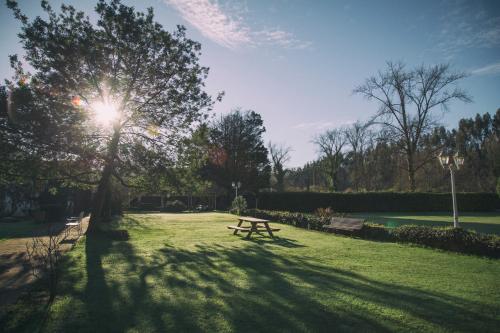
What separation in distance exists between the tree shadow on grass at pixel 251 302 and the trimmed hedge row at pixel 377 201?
29506 millimetres

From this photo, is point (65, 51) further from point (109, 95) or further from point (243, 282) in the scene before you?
point (243, 282)

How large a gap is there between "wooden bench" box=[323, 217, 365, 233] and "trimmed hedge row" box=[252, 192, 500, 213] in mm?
21098

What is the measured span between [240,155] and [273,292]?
45606 mm

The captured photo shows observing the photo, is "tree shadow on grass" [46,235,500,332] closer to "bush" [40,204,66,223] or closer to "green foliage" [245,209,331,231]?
"green foliage" [245,209,331,231]

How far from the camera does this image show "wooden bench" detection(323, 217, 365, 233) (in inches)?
561

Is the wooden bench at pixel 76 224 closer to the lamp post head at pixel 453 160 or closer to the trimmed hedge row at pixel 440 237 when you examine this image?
the trimmed hedge row at pixel 440 237

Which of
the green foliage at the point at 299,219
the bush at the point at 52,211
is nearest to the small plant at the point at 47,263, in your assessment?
the green foliage at the point at 299,219

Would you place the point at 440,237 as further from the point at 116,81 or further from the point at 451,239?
the point at 116,81

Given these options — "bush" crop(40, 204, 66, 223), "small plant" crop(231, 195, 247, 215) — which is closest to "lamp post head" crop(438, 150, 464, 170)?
"small plant" crop(231, 195, 247, 215)

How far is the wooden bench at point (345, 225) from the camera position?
46.7ft

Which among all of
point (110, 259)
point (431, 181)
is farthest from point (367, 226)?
point (431, 181)

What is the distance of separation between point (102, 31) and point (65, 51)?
1743mm

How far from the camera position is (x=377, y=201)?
38.1 meters

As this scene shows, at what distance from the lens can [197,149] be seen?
15328mm
